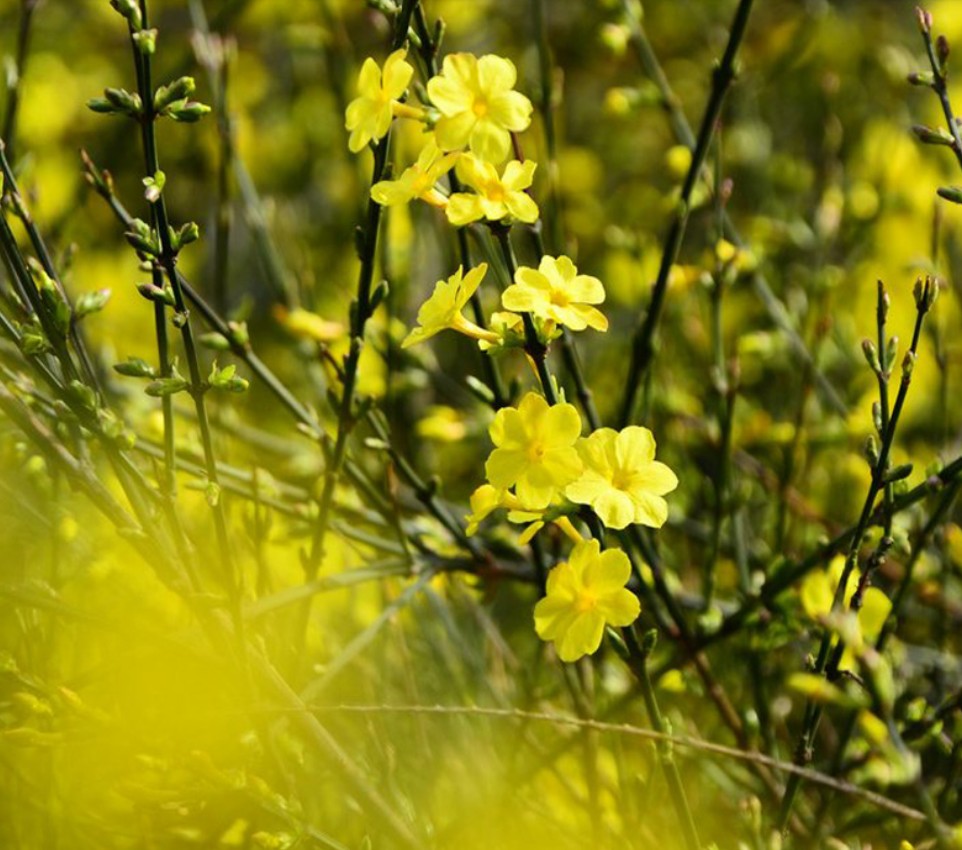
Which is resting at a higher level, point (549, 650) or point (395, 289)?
point (395, 289)

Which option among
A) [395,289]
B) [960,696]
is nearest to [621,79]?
[395,289]

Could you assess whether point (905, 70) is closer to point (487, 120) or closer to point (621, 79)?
point (487, 120)

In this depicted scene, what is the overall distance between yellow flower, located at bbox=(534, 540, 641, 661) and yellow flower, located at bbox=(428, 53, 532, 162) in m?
0.41

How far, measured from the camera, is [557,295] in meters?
1.19

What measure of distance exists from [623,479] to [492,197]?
324 millimetres

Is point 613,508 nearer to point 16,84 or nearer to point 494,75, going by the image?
point 494,75

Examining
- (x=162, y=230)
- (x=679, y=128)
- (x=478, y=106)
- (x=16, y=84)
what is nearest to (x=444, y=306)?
(x=478, y=106)

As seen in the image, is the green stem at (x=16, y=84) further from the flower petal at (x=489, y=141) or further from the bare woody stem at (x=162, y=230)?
the flower petal at (x=489, y=141)

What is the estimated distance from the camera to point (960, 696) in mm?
1401

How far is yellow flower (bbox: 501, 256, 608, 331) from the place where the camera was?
1.14 metres

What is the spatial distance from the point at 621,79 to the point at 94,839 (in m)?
5.03

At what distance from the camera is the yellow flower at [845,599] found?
1.58m

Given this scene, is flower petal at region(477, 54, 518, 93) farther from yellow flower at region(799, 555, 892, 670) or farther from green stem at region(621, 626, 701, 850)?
yellow flower at region(799, 555, 892, 670)

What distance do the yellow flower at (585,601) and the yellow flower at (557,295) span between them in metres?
0.23
